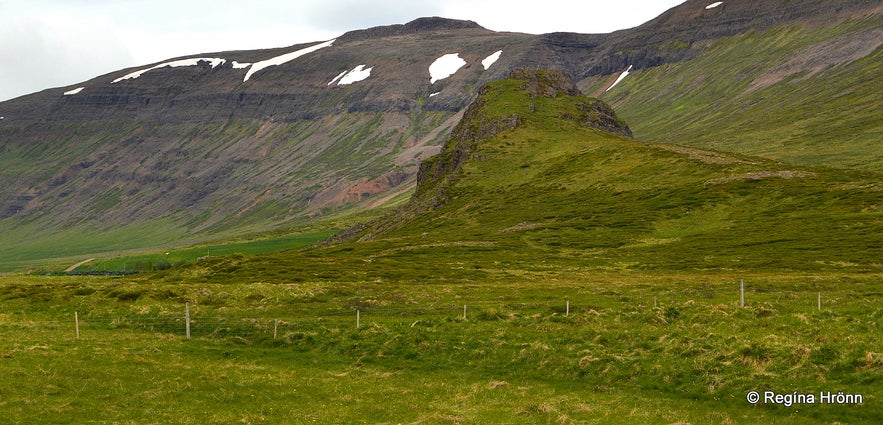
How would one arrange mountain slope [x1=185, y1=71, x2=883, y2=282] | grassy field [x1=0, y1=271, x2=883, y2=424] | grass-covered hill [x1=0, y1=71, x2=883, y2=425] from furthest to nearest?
mountain slope [x1=185, y1=71, x2=883, y2=282], grass-covered hill [x1=0, y1=71, x2=883, y2=425], grassy field [x1=0, y1=271, x2=883, y2=424]

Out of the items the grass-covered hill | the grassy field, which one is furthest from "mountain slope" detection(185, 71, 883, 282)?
the grassy field

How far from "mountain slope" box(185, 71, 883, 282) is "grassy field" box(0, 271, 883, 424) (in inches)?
1340

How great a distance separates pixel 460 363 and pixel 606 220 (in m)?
95.1

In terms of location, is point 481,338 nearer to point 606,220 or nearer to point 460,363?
point 460,363

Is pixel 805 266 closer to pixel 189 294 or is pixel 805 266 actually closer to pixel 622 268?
pixel 622 268

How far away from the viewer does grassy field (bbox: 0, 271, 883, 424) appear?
28422 millimetres

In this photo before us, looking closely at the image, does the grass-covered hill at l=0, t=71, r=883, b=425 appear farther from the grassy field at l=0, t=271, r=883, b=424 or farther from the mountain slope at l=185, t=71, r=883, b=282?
the mountain slope at l=185, t=71, r=883, b=282

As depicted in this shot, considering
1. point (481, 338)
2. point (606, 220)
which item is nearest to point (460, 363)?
point (481, 338)

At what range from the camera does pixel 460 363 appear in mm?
37500

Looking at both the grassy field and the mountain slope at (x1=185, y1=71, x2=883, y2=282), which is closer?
the grassy field

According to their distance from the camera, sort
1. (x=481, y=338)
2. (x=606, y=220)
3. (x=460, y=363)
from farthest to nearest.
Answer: (x=606, y=220) → (x=481, y=338) → (x=460, y=363)

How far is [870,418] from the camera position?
25.0 metres

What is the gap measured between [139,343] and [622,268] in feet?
199

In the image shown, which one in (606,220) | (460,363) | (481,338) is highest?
(481,338)
